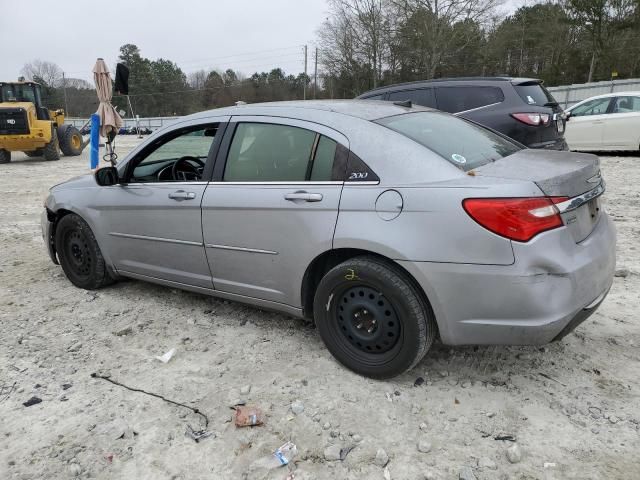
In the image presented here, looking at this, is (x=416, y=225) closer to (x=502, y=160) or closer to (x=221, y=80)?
(x=502, y=160)

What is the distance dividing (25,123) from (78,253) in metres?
14.4

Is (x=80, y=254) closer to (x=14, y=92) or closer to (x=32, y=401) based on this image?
(x=32, y=401)

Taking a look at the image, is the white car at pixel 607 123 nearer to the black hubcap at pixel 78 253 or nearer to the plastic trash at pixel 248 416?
the black hubcap at pixel 78 253

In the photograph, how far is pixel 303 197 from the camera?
3.01 m

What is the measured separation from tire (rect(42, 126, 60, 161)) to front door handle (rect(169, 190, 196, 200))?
16.3m

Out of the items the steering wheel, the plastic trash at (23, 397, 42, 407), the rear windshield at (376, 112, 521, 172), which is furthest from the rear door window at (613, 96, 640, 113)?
the plastic trash at (23, 397, 42, 407)

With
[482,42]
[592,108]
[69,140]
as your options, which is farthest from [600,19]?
[69,140]

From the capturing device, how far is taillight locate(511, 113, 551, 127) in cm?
678

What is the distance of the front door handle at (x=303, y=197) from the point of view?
295 cm

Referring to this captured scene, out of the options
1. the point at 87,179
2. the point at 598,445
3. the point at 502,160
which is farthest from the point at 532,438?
the point at 87,179

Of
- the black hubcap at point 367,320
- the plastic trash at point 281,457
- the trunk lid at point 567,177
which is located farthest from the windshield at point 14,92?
the plastic trash at point 281,457

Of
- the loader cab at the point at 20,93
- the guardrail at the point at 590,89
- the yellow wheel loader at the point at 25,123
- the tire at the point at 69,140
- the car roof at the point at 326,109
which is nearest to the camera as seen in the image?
the car roof at the point at 326,109

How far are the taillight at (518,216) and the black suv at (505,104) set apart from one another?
4.75 m

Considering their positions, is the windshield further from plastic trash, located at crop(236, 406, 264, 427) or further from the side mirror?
plastic trash, located at crop(236, 406, 264, 427)
